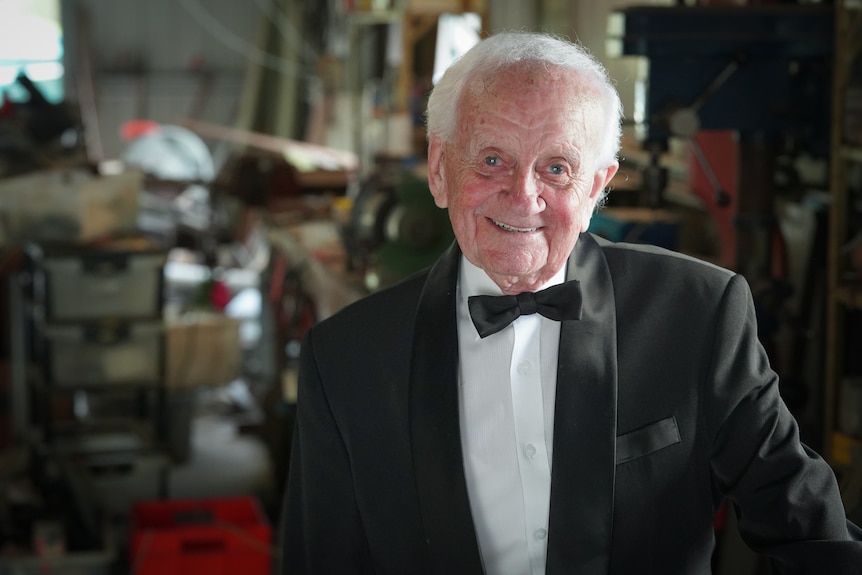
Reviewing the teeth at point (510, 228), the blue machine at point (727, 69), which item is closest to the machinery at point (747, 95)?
the blue machine at point (727, 69)

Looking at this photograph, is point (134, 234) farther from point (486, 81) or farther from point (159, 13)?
point (159, 13)

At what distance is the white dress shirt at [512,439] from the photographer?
162cm

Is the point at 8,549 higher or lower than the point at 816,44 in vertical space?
lower

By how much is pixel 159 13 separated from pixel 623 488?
37.1 ft

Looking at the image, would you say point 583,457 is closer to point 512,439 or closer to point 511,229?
point 512,439

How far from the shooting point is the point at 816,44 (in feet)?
10.5

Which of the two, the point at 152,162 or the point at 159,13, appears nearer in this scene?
the point at 152,162

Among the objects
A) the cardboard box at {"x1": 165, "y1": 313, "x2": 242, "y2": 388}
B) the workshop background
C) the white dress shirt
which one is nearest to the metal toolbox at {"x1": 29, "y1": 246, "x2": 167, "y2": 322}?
the workshop background

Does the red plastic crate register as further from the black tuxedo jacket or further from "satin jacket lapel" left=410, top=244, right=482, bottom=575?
"satin jacket lapel" left=410, top=244, right=482, bottom=575

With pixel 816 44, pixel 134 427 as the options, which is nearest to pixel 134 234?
pixel 134 427

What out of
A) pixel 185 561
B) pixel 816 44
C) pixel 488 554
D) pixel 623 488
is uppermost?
pixel 816 44

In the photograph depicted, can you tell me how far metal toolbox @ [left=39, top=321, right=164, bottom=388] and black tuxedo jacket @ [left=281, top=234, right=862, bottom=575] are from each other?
11.6 ft

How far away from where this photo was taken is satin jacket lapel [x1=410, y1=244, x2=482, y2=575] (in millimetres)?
1601

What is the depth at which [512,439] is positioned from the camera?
1629 millimetres
